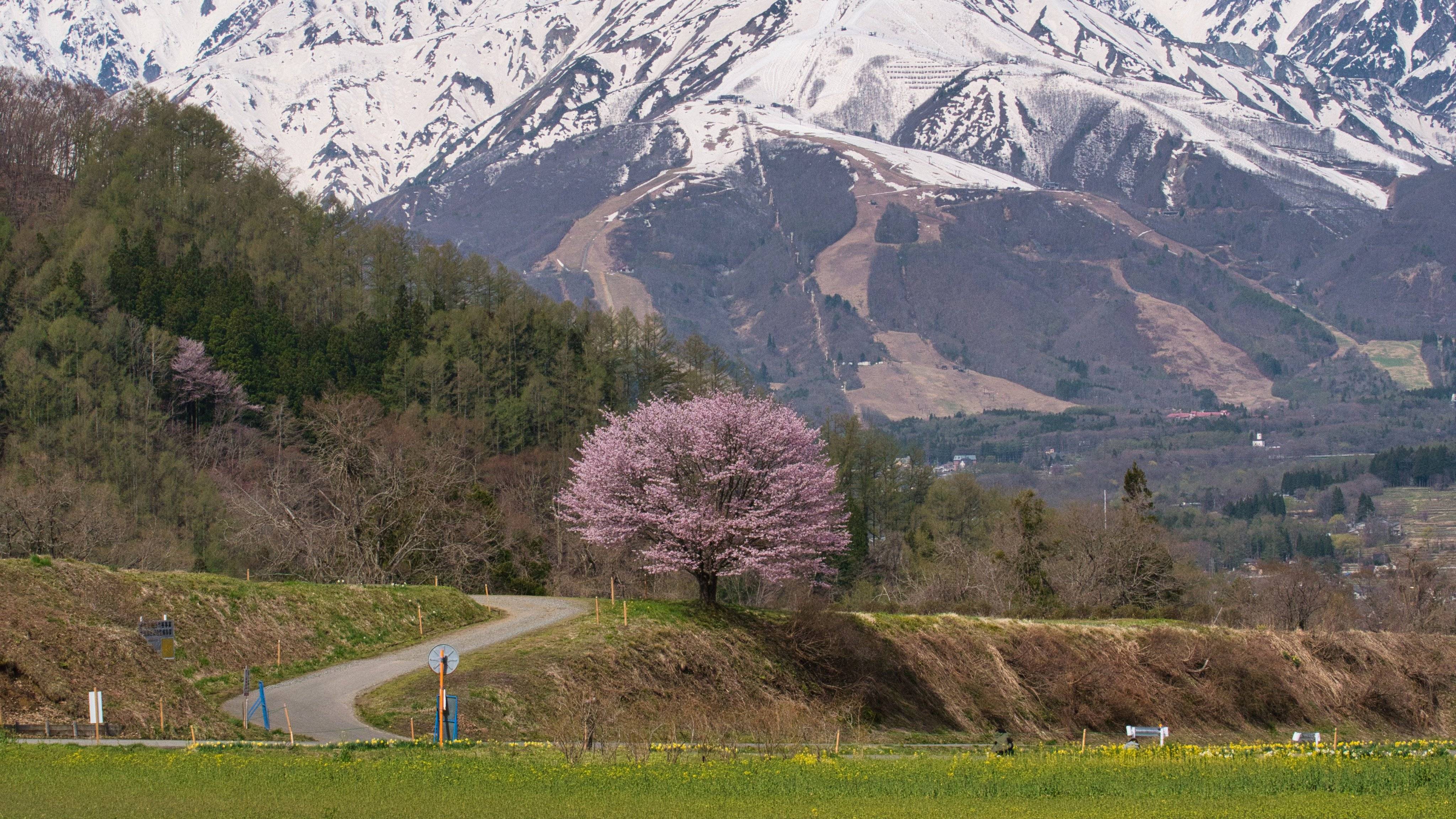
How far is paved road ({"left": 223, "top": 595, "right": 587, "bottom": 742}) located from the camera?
37.8 m

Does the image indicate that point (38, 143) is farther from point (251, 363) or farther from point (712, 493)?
point (712, 493)

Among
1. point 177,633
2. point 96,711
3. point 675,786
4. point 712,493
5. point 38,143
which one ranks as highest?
point 38,143

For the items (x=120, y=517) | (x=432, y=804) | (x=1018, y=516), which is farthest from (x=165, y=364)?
A: (x=432, y=804)

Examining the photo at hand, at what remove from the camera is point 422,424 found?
356 feet

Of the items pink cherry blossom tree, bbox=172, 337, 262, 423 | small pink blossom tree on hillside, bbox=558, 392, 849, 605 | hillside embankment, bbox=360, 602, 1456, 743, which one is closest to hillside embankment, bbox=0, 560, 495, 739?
hillside embankment, bbox=360, 602, 1456, 743

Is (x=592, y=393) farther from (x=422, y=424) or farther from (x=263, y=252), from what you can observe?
(x=263, y=252)

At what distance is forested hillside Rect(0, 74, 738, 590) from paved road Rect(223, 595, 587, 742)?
21247 mm

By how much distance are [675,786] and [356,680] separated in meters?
16.2

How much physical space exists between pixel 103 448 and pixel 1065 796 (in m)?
82.3

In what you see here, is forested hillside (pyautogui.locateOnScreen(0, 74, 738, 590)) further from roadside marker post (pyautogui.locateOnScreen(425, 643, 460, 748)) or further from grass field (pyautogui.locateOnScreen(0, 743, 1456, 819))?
grass field (pyautogui.locateOnScreen(0, 743, 1456, 819))

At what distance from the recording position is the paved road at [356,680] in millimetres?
37781

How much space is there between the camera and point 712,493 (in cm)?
5125

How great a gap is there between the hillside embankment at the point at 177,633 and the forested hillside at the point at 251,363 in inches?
866

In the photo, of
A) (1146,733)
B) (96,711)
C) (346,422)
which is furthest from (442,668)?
(346,422)
